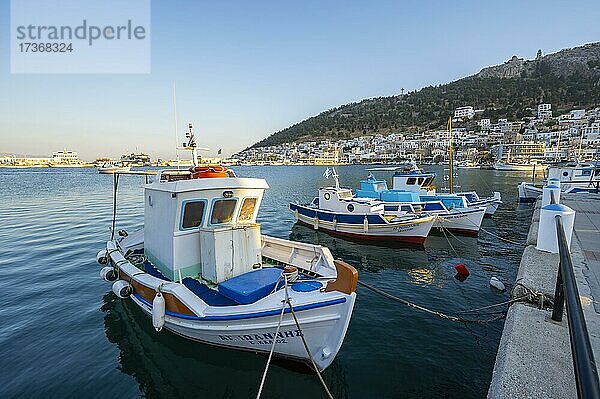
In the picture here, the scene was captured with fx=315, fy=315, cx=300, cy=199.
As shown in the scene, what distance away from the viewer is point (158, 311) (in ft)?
20.3

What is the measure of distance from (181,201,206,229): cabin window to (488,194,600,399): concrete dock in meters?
5.79

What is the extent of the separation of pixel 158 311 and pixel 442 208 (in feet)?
54.6

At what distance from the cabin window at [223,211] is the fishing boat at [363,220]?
10.6 metres

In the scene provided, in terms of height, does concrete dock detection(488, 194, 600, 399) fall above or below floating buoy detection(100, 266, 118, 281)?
above

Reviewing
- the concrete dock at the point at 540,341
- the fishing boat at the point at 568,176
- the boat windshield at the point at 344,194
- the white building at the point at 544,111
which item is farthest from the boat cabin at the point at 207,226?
the white building at the point at 544,111

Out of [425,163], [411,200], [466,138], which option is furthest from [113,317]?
[466,138]

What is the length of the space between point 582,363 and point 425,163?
148 meters

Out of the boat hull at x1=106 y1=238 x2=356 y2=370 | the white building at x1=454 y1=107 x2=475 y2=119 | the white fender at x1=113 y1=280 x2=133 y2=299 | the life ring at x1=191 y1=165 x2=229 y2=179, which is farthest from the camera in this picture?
the white building at x1=454 y1=107 x2=475 y2=119

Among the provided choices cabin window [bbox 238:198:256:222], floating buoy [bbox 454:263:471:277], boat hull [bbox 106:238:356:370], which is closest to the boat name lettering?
boat hull [bbox 106:238:356:370]

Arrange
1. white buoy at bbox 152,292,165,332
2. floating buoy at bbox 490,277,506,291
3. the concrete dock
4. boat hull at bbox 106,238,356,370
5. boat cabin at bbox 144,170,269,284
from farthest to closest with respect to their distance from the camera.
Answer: floating buoy at bbox 490,277,506,291 < boat cabin at bbox 144,170,269,284 < white buoy at bbox 152,292,165,332 < boat hull at bbox 106,238,356,370 < the concrete dock

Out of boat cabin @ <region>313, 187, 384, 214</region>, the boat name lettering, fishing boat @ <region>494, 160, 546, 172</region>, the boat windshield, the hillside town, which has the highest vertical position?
the hillside town

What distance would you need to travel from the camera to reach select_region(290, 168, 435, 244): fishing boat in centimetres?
1577

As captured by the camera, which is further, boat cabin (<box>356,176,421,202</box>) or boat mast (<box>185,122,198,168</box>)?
boat cabin (<box>356,176,421,202</box>)

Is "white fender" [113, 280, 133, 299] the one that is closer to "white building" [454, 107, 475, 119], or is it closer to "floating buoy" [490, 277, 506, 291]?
"floating buoy" [490, 277, 506, 291]
